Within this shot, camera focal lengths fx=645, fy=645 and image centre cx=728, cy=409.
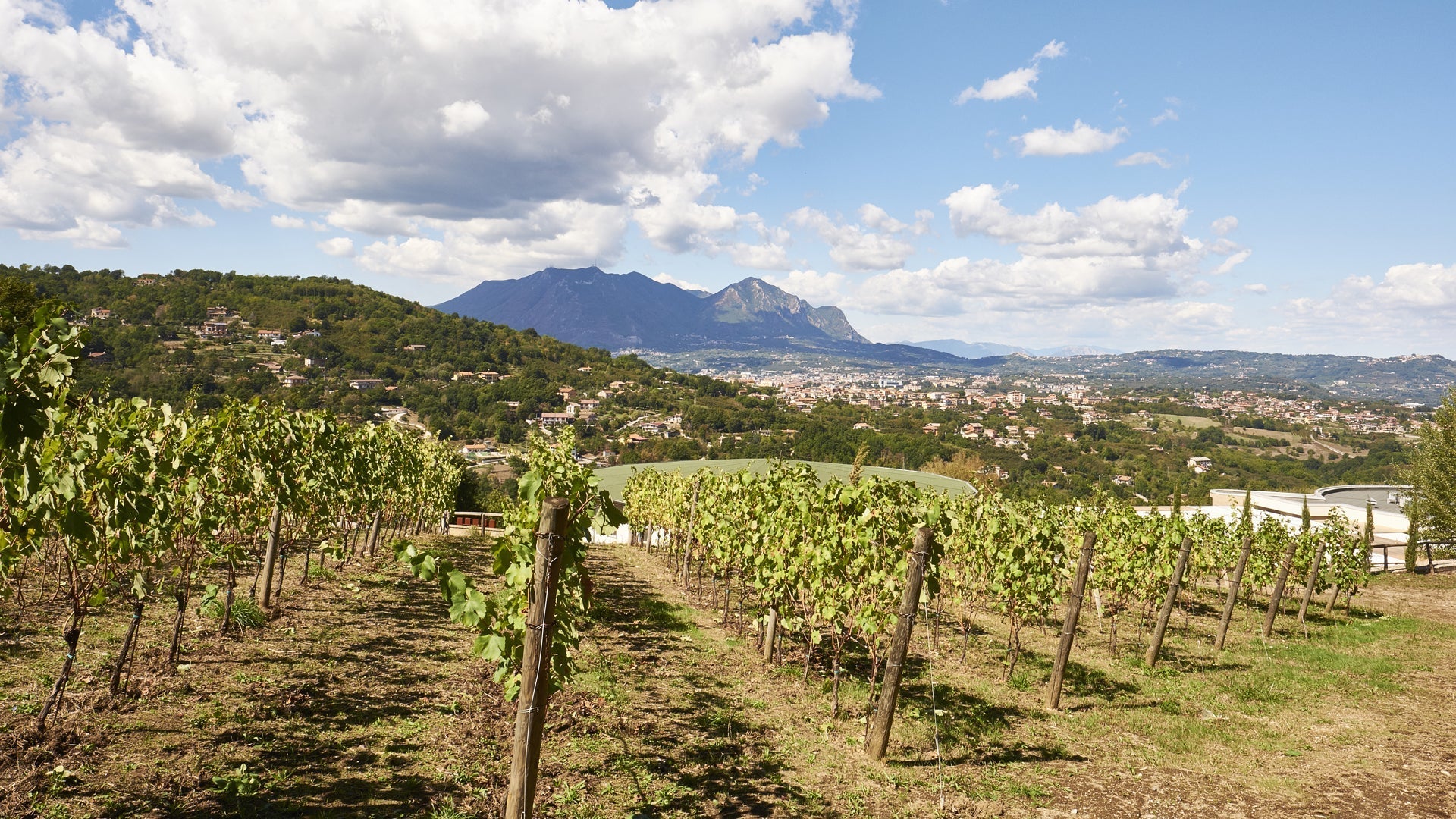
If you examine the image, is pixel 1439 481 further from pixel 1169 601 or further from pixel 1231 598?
pixel 1169 601

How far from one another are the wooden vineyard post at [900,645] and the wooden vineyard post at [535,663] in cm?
412

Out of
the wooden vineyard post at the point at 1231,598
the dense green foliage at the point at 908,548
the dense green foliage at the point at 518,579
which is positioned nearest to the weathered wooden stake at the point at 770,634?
the dense green foliage at the point at 908,548

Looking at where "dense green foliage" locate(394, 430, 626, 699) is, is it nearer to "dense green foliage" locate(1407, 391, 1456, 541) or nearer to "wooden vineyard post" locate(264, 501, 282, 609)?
"wooden vineyard post" locate(264, 501, 282, 609)

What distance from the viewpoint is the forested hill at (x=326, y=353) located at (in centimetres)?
7725

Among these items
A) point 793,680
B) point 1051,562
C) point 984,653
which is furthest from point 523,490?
point 984,653

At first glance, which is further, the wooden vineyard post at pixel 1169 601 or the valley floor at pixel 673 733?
the wooden vineyard post at pixel 1169 601

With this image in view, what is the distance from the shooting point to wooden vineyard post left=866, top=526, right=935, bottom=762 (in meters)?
6.96

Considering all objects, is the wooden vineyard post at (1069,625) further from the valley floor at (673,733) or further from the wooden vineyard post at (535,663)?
the wooden vineyard post at (535,663)

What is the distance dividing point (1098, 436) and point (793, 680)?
145 metres

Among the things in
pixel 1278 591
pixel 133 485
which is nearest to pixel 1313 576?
pixel 1278 591

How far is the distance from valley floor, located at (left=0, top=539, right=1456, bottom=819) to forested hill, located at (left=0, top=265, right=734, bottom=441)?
7203 centimetres

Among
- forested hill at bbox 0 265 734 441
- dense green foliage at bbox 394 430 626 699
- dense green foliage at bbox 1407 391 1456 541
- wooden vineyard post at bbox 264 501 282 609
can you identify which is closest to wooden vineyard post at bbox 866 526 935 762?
dense green foliage at bbox 394 430 626 699

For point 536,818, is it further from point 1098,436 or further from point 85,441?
point 1098,436

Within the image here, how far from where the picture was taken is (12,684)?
6.01 meters
